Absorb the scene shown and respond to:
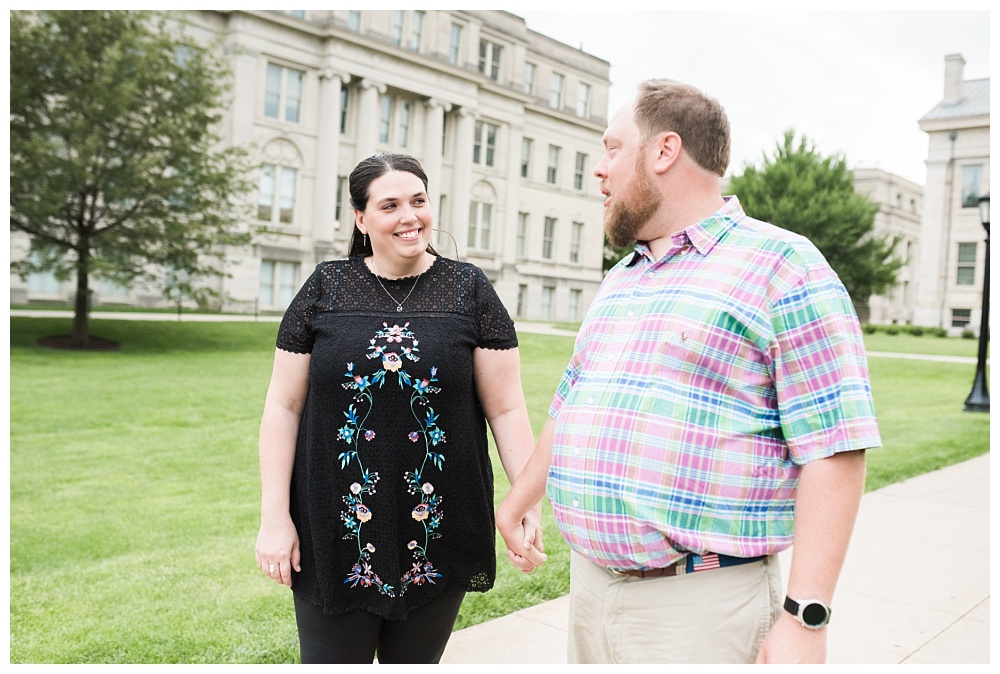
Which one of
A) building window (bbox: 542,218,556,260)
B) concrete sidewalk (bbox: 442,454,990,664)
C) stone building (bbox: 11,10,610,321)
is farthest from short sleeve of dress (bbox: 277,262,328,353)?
building window (bbox: 542,218,556,260)

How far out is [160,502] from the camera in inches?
314

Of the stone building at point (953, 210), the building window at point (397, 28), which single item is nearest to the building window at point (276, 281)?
the building window at point (397, 28)

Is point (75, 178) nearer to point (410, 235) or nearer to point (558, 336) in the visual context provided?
point (558, 336)

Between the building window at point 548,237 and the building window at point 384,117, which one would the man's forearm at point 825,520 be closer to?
the building window at point 384,117

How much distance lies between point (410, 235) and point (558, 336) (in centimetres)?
2552

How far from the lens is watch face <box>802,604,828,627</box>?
200cm

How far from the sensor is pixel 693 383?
213 centimetres

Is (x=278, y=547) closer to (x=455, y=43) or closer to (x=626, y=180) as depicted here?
(x=626, y=180)

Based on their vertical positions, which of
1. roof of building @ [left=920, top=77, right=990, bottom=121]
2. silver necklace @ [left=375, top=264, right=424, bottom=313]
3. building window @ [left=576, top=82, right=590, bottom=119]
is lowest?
→ silver necklace @ [left=375, top=264, right=424, bottom=313]

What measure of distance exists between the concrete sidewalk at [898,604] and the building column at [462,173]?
36948 mm

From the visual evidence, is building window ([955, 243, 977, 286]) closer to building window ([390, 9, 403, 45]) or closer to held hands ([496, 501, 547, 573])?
building window ([390, 9, 403, 45])

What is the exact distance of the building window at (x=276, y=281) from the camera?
126 feet

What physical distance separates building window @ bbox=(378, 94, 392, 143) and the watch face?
40626 millimetres

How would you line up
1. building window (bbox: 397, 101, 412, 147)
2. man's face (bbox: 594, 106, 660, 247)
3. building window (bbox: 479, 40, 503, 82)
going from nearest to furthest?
man's face (bbox: 594, 106, 660, 247) → building window (bbox: 397, 101, 412, 147) → building window (bbox: 479, 40, 503, 82)
